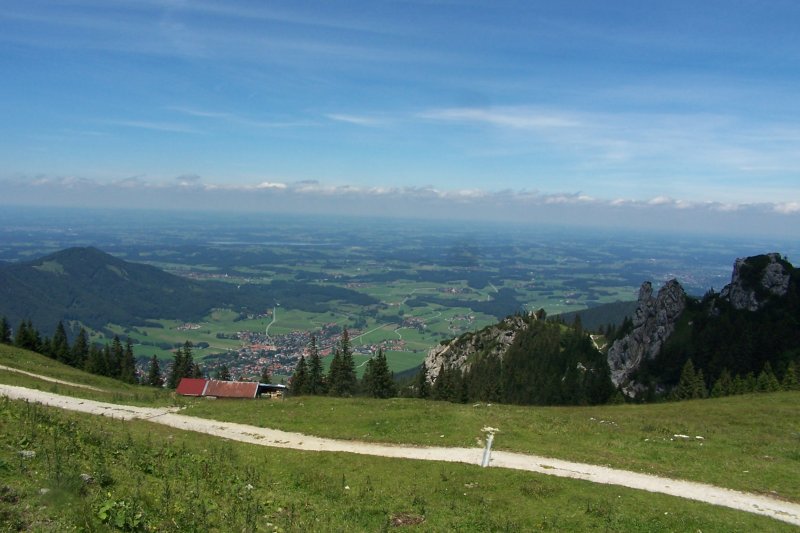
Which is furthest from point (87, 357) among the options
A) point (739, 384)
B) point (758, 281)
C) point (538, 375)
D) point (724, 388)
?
point (758, 281)

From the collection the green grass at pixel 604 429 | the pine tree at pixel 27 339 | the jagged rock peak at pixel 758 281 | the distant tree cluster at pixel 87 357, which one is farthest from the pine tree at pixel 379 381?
the jagged rock peak at pixel 758 281

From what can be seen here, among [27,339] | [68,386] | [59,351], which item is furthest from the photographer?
[59,351]

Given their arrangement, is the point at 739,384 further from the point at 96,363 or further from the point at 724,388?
the point at 96,363

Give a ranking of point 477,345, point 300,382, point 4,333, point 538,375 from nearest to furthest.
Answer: point 300,382 < point 4,333 < point 538,375 < point 477,345

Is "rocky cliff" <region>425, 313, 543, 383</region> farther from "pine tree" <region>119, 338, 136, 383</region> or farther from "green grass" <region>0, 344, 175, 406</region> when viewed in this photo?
"green grass" <region>0, 344, 175, 406</region>

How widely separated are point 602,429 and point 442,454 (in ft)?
42.8

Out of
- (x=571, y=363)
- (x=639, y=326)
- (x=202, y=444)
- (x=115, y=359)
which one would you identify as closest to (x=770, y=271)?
(x=639, y=326)

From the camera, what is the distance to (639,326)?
359 ft

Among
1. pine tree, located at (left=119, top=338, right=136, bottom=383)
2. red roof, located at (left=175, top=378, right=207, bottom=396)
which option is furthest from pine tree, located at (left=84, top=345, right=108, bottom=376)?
red roof, located at (left=175, top=378, right=207, bottom=396)

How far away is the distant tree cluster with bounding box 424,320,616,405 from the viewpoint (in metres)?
82.4

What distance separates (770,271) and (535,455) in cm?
9362

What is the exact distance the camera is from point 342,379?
7781 cm

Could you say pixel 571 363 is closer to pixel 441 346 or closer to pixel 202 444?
pixel 441 346

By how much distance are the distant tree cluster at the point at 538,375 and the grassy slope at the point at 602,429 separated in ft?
129
